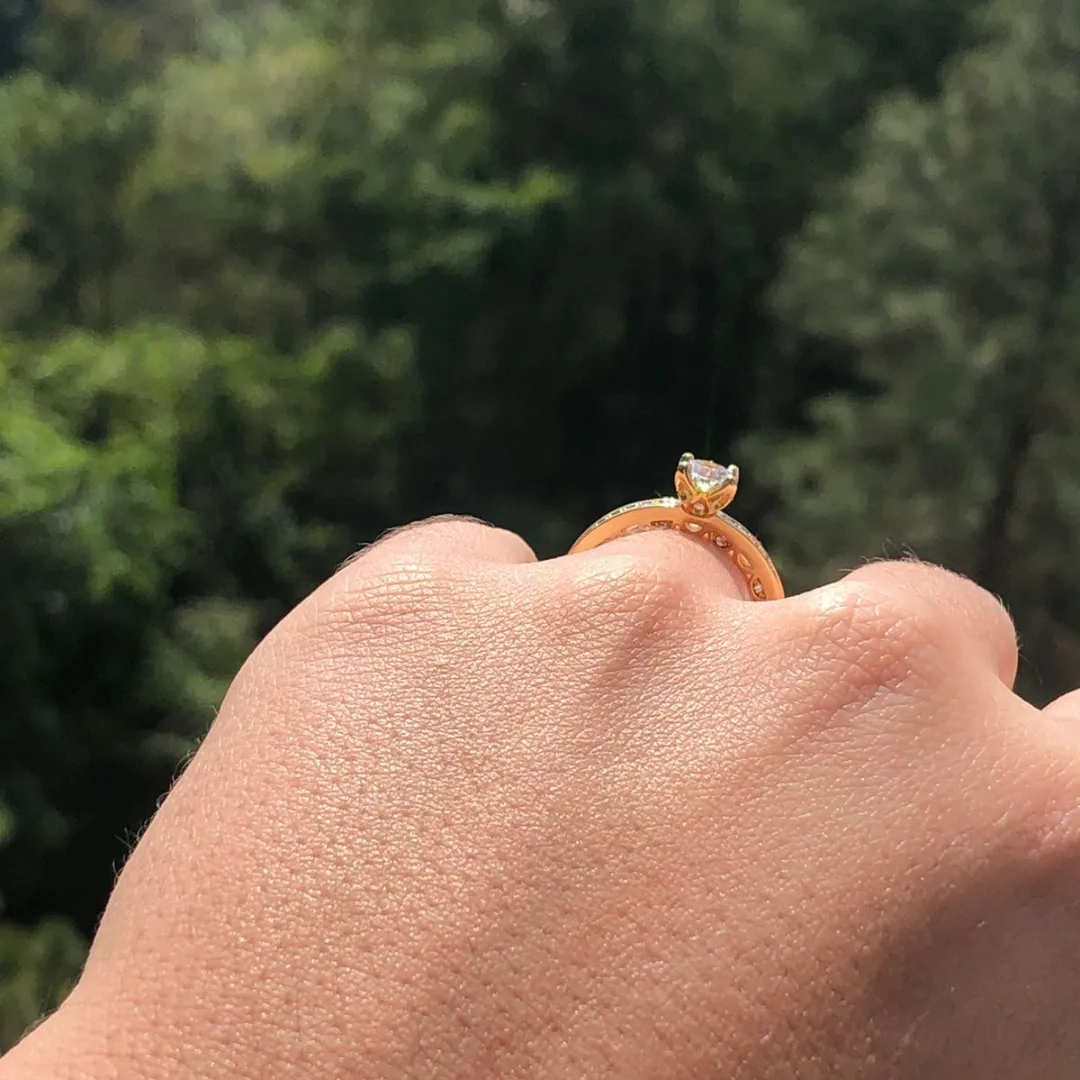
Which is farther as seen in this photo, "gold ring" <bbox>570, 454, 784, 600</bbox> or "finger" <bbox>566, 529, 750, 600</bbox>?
→ "gold ring" <bbox>570, 454, 784, 600</bbox>

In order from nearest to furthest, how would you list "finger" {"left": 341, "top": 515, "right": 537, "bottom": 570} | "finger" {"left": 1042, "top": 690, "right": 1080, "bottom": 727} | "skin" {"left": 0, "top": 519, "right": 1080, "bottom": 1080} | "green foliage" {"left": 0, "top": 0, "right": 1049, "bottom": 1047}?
"skin" {"left": 0, "top": 519, "right": 1080, "bottom": 1080}, "finger" {"left": 1042, "top": 690, "right": 1080, "bottom": 727}, "finger" {"left": 341, "top": 515, "right": 537, "bottom": 570}, "green foliage" {"left": 0, "top": 0, "right": 1049, "bottom": 1047}

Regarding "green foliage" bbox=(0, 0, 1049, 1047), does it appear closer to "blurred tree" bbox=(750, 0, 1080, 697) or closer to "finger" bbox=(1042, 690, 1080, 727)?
"blurred tree" bbox=(750, 0, 1080, 697)

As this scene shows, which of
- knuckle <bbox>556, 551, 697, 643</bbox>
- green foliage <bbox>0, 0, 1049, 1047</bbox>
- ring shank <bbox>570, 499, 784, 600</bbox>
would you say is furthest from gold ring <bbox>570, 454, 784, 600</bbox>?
green foliage <bbox>0, 0, 1049, 1047</bbox>

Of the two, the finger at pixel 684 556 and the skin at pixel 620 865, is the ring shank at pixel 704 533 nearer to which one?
the finger at pixel 684 556

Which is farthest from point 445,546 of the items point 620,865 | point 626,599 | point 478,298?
point 478,298

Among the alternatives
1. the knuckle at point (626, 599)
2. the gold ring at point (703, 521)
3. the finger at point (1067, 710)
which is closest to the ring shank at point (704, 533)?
the gold ring at point (703, 521)

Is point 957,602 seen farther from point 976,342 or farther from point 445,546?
point 976,342
